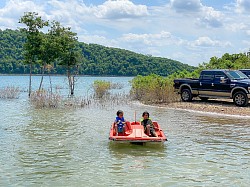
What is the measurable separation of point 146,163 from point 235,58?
126ft

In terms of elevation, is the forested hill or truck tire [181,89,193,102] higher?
the forested hill

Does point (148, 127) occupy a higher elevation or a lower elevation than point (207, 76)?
lower

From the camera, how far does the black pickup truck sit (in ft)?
72.5

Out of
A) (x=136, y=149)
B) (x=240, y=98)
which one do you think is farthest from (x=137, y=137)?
(x=240, y=98)

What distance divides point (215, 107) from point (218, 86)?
1.43 metres

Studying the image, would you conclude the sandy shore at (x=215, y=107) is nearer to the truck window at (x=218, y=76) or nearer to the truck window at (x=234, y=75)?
the truck window at (x=218, y=76)

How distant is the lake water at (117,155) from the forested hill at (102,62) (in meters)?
61.3

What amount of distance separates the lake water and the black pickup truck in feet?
14.1

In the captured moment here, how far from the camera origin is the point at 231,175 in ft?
30.3

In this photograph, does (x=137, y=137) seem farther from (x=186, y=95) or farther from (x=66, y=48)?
(x=66, y=48)

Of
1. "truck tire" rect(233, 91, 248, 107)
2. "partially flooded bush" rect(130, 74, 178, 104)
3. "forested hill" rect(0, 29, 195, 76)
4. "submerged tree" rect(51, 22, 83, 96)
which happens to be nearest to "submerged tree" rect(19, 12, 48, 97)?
"submerged tree" rect(51, 22, 83, 96)

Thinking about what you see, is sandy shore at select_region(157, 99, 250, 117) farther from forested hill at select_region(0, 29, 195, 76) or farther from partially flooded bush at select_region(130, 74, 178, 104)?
forested hill at select_region(0, 29, 195, 76)

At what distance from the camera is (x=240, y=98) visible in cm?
2223

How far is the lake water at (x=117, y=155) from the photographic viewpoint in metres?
8.87
